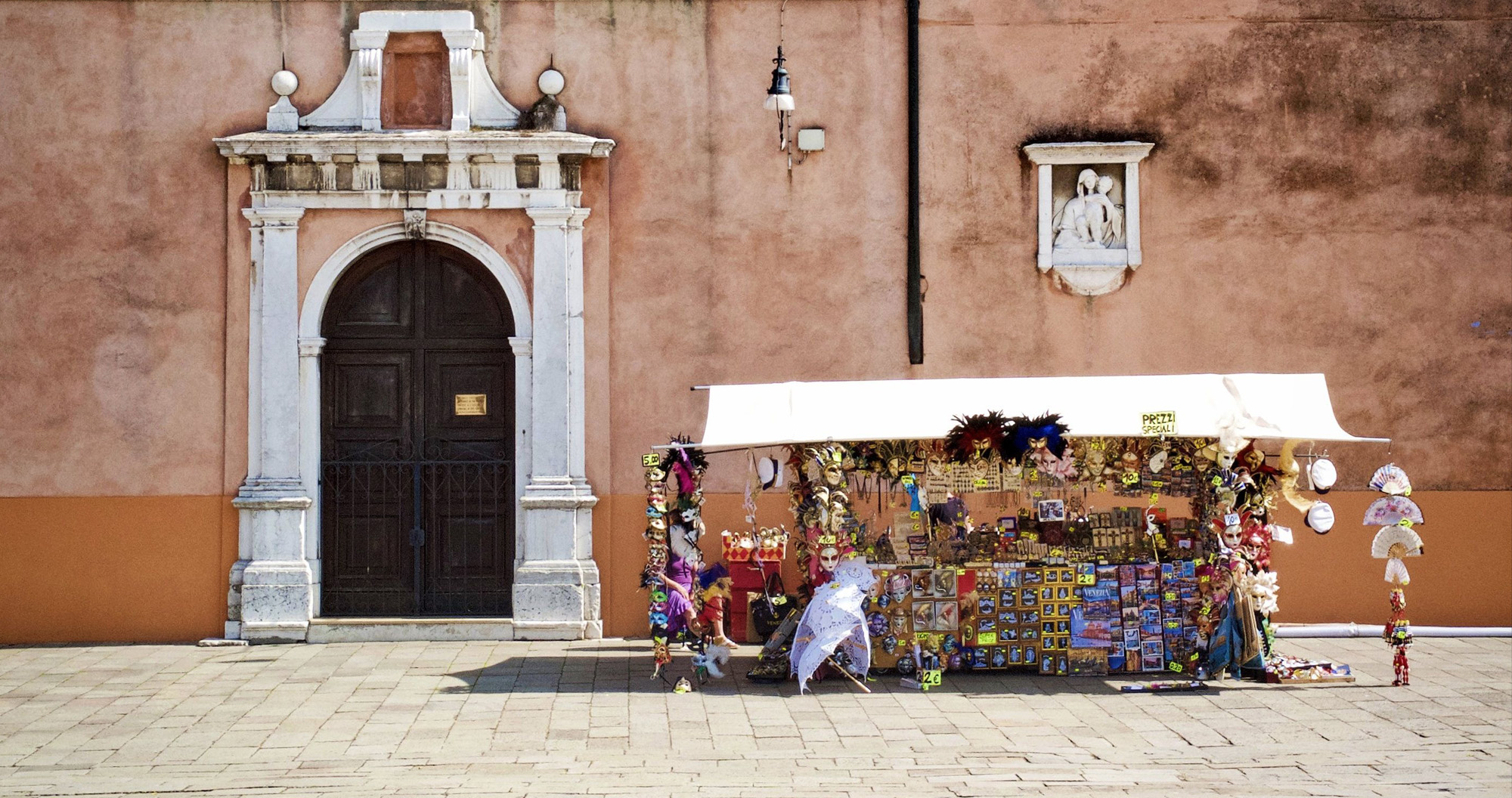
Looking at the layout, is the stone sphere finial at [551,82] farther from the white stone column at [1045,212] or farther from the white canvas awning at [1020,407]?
the white stone column at [1045,212]

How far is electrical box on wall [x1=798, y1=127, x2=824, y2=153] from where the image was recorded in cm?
1242

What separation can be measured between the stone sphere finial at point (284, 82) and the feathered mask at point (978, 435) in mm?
6204

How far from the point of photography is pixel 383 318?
1262 centimetres

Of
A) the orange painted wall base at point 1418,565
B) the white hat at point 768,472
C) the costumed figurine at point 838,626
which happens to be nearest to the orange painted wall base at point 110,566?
the orange painted wall base at point 1418,565

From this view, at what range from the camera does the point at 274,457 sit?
12.2m

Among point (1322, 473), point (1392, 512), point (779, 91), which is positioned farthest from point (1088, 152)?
point (1392, 512)

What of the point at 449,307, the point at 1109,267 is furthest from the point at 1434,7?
the point at 449,307

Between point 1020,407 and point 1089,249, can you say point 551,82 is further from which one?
point 1020,407

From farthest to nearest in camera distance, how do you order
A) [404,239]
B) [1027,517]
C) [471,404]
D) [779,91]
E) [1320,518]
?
[471,404] → [404,239] → [779,91] → [1027,517] → [1320,518]

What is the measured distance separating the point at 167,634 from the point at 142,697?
7.91ft

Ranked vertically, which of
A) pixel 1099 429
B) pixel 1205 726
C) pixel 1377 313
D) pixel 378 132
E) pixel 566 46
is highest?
pixel 566 46

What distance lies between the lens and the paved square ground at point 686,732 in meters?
7.75

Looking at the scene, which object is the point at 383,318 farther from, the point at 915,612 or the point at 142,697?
the point at 915,612

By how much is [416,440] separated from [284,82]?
313 centimetres
